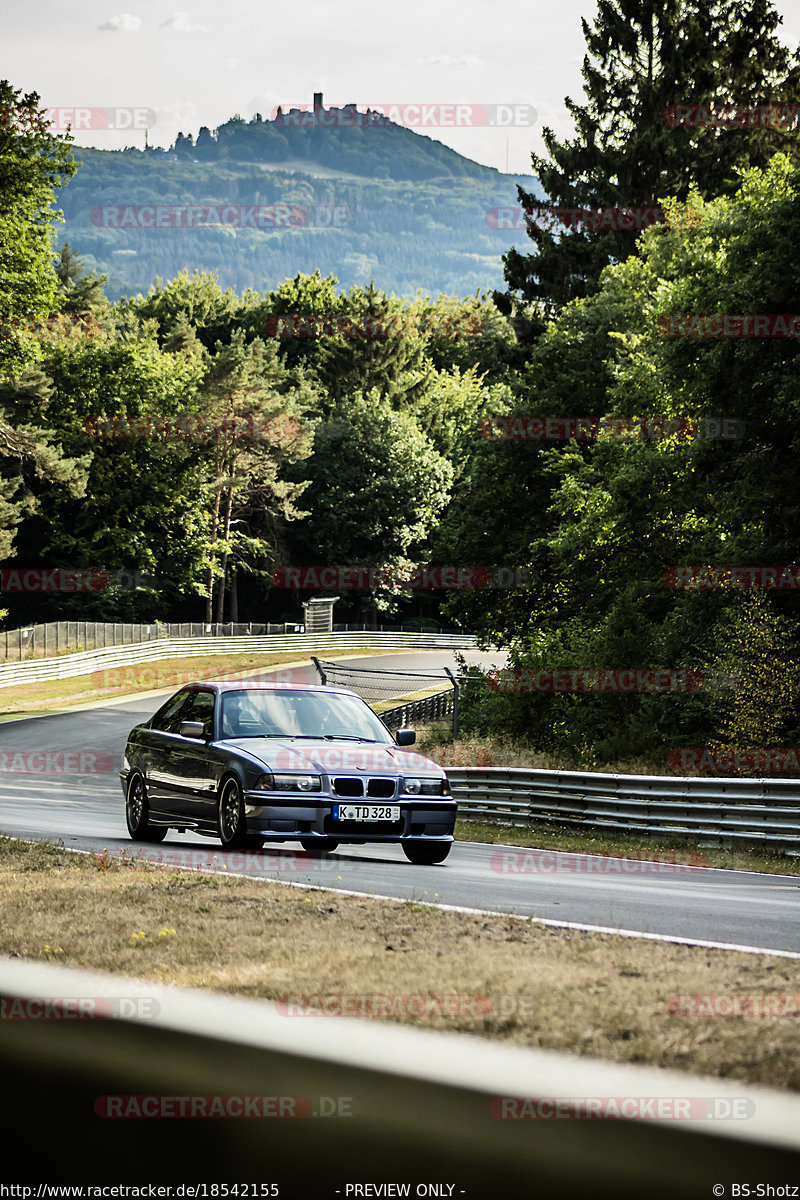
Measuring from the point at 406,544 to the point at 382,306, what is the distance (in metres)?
17.1

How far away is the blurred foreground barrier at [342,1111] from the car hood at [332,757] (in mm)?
10833

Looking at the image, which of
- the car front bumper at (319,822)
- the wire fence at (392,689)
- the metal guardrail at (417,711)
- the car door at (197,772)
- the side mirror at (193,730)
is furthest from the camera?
the metal guardrail at (417,711)

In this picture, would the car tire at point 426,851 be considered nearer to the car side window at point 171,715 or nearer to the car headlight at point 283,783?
the car headlight at point 283,783

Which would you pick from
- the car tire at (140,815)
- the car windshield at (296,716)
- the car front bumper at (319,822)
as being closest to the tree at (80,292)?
the car tire at (140,815)

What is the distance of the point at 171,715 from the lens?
49.2ft

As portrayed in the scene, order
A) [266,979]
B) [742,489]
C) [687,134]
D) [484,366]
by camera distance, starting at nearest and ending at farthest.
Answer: [266,979], [742,489], [687,134], [484,366]

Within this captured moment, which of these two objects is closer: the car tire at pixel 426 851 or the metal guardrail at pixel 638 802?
the car tire at pixel 426 851

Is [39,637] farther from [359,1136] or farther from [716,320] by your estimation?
[359,1136]

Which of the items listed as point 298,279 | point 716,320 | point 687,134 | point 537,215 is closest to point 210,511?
point 298,279

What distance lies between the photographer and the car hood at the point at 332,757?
1278cm

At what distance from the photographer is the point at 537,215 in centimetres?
5022

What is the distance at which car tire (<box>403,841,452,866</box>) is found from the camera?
13594 millimetres

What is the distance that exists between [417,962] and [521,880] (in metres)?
6.31

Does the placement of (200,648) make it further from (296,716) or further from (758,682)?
(296,716)
